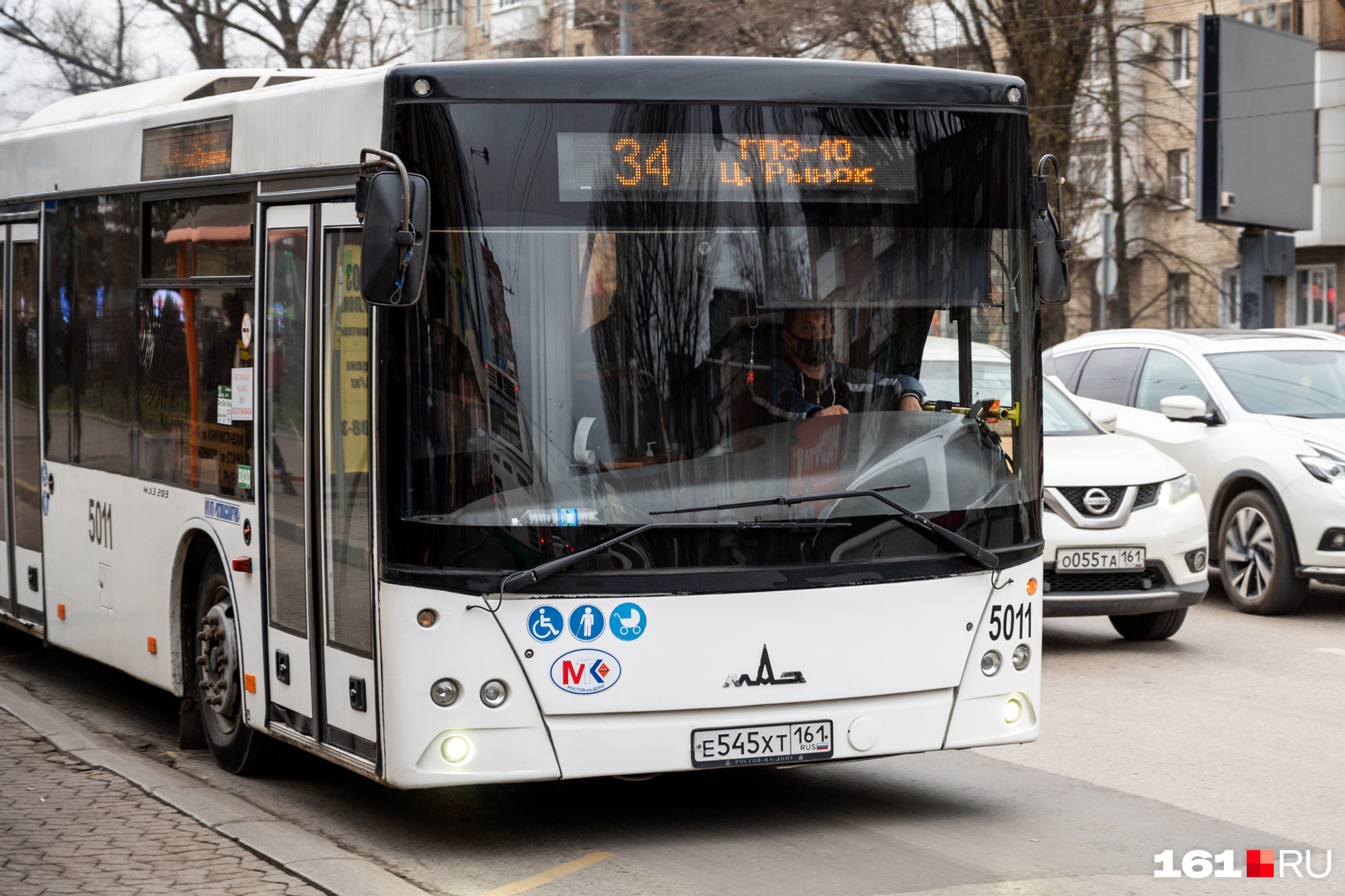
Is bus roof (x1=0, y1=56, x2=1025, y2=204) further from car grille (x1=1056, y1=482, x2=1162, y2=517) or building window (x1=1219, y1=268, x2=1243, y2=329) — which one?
building window (x1=1219, y1=268, x2=1243, y2=329)

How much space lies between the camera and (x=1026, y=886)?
5656 millimetres

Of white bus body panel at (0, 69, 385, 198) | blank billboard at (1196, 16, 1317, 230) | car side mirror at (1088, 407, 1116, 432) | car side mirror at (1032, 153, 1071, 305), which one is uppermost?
blank billboard at (1196, 16, 1317, 230)

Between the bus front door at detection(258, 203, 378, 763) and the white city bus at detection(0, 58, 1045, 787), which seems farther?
the bus front door at detection(258, 203, 378, 763)

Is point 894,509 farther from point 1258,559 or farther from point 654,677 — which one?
point 1258,559

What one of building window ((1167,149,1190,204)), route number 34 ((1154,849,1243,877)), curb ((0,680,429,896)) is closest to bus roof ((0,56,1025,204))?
curb ((0,680,429,896))

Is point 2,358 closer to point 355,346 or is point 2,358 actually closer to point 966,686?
point 355,346

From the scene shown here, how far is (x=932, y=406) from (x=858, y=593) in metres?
0.70

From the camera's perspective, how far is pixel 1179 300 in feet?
147

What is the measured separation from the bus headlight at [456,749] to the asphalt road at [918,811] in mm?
361

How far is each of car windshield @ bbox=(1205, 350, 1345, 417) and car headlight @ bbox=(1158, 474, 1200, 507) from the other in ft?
6.91

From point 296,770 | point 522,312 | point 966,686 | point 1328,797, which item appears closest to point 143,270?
point 296,770

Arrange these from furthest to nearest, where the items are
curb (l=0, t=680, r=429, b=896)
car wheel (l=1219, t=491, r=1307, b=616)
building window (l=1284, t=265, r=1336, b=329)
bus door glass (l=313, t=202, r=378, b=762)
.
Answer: building window (l=1284, t=265, r=1336, b=329) < car wheel (l=1219, t=491, r=1307, b=616) < bus door glass (l=313, t=202, r=378, b=762) < curb (l=0, t=680, r=429, b=896)

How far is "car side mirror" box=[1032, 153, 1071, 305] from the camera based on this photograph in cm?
657

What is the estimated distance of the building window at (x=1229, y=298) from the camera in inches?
1722
